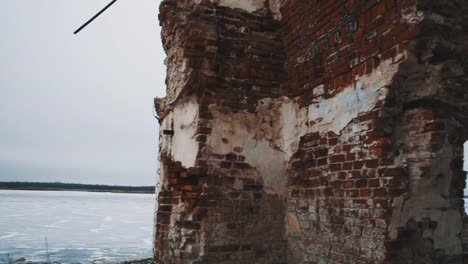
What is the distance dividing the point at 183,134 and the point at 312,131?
1181 mm

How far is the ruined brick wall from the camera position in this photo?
2.48 metres

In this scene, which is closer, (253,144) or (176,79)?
(253,144)

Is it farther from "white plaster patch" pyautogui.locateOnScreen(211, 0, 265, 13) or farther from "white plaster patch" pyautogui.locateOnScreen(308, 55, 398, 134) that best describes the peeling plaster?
"white plaster patch" pyautogui.locateOnScreen(308, 55, 398, 134)

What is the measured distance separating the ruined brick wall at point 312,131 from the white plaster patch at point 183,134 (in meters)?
0.02

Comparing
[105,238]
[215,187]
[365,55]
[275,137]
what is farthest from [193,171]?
[105,238]

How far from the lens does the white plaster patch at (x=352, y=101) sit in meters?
2.61

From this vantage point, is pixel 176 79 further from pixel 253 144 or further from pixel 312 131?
pixel 312 131

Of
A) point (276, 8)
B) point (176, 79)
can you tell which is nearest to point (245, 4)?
point (276, 8)

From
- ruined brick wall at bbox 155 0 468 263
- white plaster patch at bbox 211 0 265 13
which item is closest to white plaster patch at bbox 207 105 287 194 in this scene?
ruined brick wall at bbox 155 0 468 263

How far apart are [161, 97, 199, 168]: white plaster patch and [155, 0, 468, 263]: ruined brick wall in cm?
2

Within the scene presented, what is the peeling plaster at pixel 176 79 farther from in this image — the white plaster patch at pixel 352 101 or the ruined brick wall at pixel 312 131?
the white plaster patch at pixel 352 101

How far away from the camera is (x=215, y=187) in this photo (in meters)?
3.42

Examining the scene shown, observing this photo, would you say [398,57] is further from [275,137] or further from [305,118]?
[275,137]

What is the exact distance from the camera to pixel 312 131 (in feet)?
11.0
